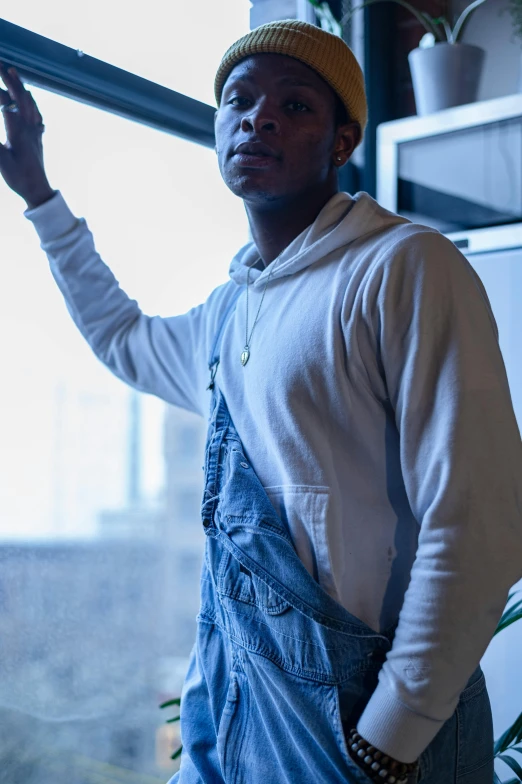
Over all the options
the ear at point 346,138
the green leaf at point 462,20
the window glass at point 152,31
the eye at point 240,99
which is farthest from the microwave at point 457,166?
the eye at point 240,99

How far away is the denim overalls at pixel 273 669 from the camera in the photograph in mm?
973

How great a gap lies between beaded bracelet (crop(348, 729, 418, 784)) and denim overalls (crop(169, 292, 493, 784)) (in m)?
0.01

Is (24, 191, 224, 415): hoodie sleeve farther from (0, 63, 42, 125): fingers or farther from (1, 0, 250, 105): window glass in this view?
(1, 0, 250, 105): window glass

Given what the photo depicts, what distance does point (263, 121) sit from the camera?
1133mm

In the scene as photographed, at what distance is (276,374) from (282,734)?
434 mm

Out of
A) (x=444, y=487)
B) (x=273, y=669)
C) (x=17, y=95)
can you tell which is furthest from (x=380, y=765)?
(x=17, y=95)

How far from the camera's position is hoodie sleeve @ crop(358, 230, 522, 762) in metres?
0.91

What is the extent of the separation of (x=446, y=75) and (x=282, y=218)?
979 mm

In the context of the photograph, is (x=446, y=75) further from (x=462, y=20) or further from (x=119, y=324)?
(x=119, y=324)

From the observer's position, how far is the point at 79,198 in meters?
1.58

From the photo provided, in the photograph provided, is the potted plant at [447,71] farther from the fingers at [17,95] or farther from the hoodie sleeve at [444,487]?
the hoodie sleeve at [444,487]

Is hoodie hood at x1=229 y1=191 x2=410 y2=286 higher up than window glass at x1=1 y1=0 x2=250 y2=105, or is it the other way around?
window glass at x1=1 y1=0 x2=250 y2=105

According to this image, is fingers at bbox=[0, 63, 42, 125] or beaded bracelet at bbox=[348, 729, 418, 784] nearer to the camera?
beaded bracelet at bbox=[348, 729, 418, 784]

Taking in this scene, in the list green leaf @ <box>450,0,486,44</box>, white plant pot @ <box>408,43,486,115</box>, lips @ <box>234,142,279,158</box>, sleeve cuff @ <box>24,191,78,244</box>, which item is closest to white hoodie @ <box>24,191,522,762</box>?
lips @ <box>234,142,279,158</box>
